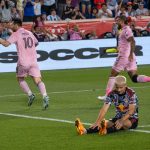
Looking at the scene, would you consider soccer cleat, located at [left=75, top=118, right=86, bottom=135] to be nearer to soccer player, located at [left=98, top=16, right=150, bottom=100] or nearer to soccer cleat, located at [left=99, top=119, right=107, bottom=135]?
soccer cleat, located at [left=99, top=119, right=107, bottom=135]

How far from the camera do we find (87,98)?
21000mm

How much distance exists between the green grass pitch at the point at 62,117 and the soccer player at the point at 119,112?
6.5 inches

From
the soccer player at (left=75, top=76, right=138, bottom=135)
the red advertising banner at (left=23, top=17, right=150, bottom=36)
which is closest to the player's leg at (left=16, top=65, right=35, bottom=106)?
the soccer player at (left=75, top=76, right=138, bottom=135)

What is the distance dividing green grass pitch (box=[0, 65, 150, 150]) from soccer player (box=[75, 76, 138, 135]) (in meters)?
0.17

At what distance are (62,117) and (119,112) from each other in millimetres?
2803

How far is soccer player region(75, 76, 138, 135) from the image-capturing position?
14156 millimetres

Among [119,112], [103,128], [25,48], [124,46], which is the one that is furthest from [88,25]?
[103,128]

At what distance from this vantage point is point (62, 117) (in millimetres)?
17109

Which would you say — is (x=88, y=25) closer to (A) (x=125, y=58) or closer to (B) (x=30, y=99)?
(A) (x=125, y=58)

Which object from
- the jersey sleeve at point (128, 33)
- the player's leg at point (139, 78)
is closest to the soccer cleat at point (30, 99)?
the player's leg at point (139, 78)

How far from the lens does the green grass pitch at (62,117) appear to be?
13.4 metres

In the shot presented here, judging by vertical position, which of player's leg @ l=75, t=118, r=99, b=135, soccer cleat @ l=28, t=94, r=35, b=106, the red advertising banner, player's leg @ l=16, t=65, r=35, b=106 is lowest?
the red advertising banner

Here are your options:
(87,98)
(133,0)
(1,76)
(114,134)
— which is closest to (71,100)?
(87,98)

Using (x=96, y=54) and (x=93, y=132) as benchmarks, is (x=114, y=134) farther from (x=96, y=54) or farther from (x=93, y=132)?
(x=96, y=54)
